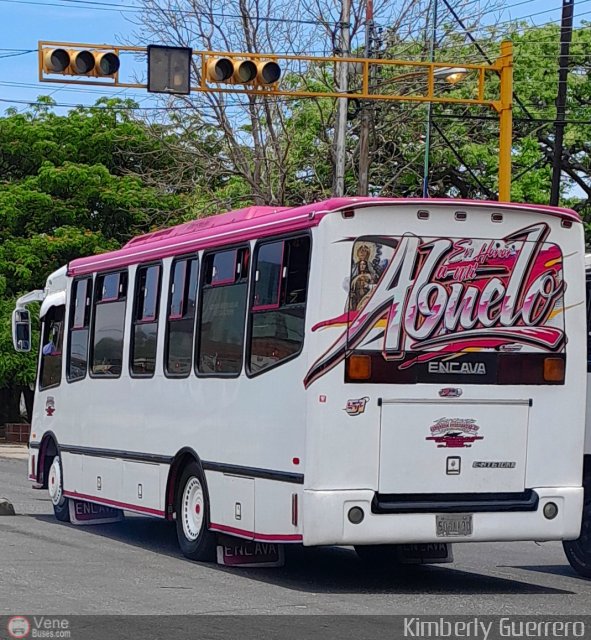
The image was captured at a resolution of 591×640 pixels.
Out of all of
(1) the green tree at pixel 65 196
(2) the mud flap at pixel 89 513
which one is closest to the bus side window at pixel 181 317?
(2) the mud flap at pixel 89 513

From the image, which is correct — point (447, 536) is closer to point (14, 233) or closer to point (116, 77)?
point (116, 77)

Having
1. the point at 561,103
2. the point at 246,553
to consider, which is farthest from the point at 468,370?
the point at 561,103

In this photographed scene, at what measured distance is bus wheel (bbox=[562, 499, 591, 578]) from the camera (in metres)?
12.8

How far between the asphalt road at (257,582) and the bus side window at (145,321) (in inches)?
74.1

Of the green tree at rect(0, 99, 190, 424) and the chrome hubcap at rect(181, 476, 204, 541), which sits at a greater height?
the green tree at rect(0, 99, 190, 424)

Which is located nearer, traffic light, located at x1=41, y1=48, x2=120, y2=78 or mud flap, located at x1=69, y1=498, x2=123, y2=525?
mud flap, located at x1=69, y1=498, x2=123, y2=525

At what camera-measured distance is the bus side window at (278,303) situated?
11.6 metres

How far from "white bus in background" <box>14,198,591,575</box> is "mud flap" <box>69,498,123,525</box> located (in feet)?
13.6

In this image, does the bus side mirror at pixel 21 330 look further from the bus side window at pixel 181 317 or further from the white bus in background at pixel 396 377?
the white bus in background at pixel 396 377

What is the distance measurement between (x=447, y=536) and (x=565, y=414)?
1511 mm

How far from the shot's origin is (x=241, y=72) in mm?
19688

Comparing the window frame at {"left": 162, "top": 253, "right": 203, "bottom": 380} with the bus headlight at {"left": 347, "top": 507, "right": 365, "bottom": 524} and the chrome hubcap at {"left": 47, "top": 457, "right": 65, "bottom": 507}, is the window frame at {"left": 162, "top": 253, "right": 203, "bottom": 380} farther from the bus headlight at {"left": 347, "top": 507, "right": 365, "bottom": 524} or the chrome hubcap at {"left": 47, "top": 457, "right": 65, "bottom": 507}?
the chrome hubcap at {"left": 47, "top": 457, "right": 65, "bottom": 507}

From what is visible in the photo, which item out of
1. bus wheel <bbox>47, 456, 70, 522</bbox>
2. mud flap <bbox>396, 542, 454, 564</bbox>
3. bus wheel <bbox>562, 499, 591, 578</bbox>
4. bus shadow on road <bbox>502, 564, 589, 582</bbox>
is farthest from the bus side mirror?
bus wheel <bbox>562, 499, 591, 578</bbox>

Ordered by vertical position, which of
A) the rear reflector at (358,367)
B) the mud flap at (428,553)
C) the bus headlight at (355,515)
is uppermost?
the rear reflector at (358,367)
